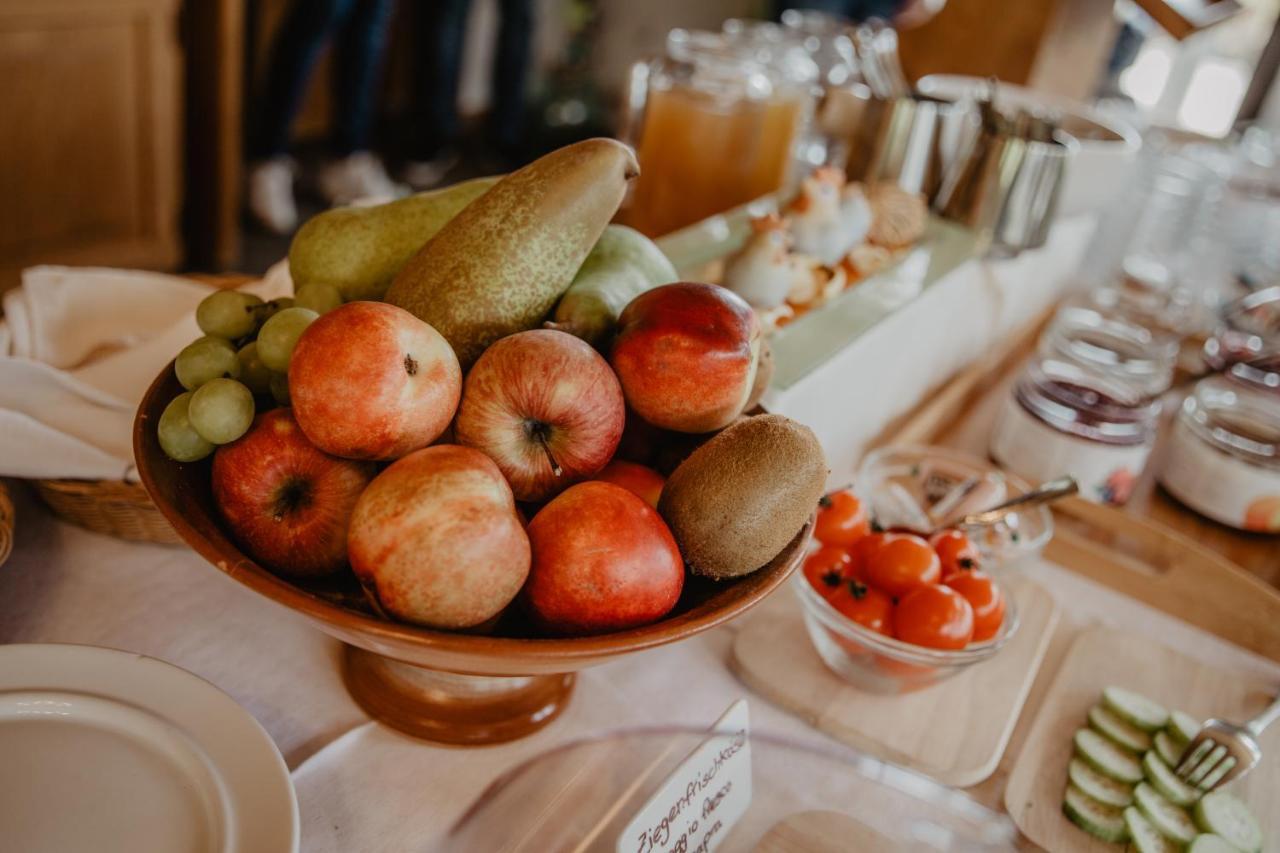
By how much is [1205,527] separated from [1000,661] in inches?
18.6

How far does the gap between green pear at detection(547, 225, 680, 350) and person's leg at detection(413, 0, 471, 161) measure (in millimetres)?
2456

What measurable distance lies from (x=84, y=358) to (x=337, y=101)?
2195 mm

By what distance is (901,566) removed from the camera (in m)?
0.68

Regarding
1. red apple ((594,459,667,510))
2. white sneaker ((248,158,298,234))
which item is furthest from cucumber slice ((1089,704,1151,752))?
white sneaker ((248,158,298,234))

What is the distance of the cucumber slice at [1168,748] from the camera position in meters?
0.65

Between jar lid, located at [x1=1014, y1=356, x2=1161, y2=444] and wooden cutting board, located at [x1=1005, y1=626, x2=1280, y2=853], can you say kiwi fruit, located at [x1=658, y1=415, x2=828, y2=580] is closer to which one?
wooden cutting board, located at [x1=1005, y1=626, x2=1280, y2=853]

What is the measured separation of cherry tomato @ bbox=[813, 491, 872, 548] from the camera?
0.73 m

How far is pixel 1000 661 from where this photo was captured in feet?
2.42

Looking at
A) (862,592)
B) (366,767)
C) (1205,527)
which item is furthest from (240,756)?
(1205,527)

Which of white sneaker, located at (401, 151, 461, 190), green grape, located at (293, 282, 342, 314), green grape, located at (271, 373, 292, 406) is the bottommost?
white sneaker, located at (401, 151, 461, 190)

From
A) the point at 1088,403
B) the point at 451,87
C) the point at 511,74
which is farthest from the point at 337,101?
the point at 1088,403

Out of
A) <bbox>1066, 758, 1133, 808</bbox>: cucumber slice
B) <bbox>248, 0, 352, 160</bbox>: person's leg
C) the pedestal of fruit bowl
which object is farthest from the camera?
<bbox>248, 0, 352, 160</bbox>: person's leg

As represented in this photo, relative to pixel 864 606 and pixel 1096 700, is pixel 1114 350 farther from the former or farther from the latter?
pixel 864 606

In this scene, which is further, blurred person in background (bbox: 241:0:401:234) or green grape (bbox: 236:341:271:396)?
blurred person in background (bbox: 241:0:401:234)
